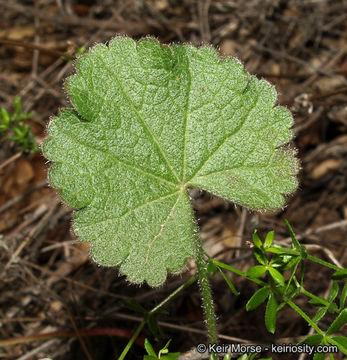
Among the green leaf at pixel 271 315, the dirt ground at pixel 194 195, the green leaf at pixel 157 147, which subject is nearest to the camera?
the green leaf at pixel 271 315

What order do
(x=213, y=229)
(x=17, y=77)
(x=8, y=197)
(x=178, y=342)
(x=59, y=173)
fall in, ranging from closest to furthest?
(x=59, y=173)
(x=178, y=342)
(x=213, y=229)
(x=8, y=197)
(x=17, y=77)

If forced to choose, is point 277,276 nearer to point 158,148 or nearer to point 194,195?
point 158,148

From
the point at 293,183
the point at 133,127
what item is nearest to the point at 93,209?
the point at 133,127

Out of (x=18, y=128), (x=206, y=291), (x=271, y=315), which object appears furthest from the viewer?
(x=18, y=128)

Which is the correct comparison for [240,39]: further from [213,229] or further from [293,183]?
[293,183]

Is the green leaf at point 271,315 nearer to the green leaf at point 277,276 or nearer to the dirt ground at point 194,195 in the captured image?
the green leaf at point 277,276

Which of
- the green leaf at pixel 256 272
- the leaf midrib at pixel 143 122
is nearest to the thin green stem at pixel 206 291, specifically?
the green leaf at pixel 256 272

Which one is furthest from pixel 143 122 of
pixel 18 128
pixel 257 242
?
pixel 18 128
